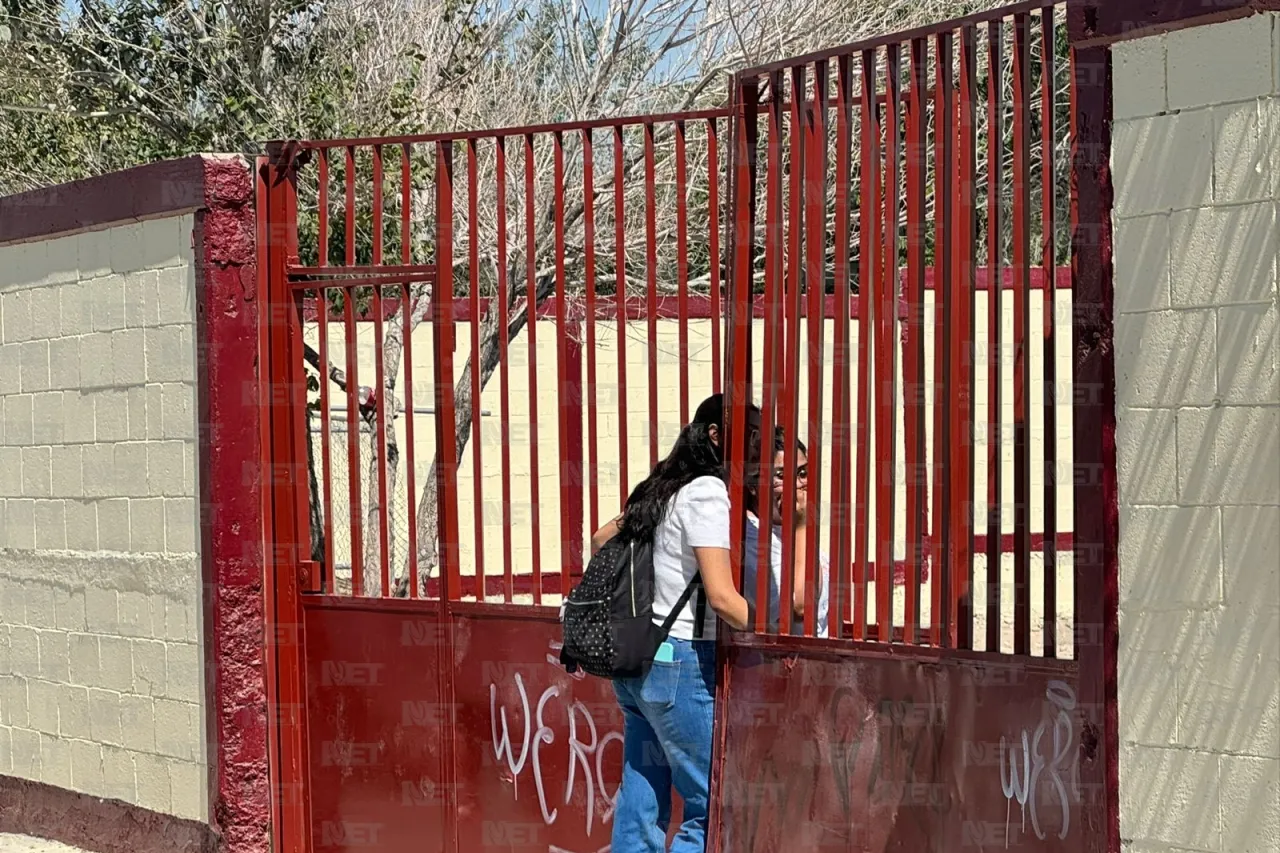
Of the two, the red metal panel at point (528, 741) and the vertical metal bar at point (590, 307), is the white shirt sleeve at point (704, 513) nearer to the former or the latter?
the vertical metal bar at point (590, 307)

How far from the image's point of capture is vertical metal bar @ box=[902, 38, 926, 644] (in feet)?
15.9

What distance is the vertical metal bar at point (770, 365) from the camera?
Result: 5344 mm

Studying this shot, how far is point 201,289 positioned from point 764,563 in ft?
8.48

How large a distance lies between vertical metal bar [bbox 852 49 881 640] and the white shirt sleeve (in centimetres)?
40

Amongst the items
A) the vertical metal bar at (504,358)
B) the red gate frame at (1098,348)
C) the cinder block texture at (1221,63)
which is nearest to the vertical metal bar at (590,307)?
the vertical metal bar at (504,358)

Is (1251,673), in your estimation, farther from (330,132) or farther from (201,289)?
(330,132)

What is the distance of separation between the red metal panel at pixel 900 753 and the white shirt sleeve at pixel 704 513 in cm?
35

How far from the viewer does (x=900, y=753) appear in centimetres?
491

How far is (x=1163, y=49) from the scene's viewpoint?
412cm

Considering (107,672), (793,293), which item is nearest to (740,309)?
(793,293)

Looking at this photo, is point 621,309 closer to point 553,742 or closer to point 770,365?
point 770,365

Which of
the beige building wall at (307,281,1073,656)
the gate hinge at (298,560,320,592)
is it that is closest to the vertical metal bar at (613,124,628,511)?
the gate hinge at (298,560,320,592)

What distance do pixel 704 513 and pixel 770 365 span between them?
458 millimetres

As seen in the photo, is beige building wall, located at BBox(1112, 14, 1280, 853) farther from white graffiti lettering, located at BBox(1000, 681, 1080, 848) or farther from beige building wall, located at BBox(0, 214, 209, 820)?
beige building wall, located at BBox(0, 214, 209, 820)
